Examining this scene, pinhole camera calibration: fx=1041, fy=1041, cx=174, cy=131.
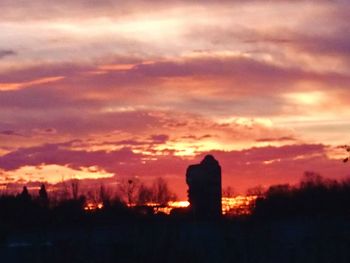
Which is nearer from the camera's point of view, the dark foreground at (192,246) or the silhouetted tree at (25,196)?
the dark foreground at (192,246)

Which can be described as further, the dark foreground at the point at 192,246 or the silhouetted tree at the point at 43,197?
the silhouetted tree at the point at 43,197

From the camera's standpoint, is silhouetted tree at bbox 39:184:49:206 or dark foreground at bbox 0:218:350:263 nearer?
dark foreground at bbox 0:218:350:263

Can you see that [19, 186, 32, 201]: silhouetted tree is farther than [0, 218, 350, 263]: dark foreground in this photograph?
Yes

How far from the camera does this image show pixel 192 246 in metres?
52.7

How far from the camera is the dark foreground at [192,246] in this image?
51.5 m

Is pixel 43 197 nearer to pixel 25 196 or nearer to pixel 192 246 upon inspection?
pixel 25 196

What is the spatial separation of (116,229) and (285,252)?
458 inches

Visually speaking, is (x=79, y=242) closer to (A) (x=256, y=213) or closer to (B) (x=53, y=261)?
(B) (x=53, y=261)

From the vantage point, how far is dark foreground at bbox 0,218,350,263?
51500mm

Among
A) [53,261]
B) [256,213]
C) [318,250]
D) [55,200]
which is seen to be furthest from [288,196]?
[53,261]

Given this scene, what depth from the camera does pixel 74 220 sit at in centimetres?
7788

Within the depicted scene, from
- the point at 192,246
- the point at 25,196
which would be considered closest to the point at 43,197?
the point at 25,196

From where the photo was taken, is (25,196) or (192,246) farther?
(25,196)

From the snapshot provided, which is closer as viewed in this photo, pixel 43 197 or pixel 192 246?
pixel 192 246
